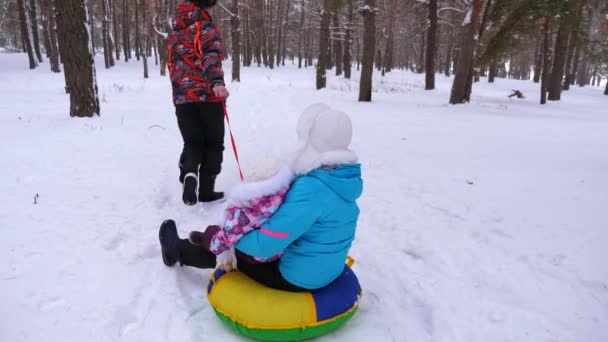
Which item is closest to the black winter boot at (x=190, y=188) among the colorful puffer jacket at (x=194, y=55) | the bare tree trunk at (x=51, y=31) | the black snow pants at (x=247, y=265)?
the colorful puffer jacket at (x=194, y=55)

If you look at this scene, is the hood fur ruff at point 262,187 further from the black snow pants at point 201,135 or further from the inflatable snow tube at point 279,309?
the black snow pants at point 201,135

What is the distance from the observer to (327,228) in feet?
6.96

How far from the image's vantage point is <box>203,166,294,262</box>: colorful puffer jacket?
80.5 inches

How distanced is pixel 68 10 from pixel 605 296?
27.8 ft

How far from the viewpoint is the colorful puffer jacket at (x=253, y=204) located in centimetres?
204

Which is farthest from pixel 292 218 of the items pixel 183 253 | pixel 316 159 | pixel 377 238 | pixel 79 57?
pixel 79 57

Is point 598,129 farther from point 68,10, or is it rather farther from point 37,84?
point 37,84

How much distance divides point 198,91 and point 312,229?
82.6 inches

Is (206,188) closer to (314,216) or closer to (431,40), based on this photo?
(314,216)

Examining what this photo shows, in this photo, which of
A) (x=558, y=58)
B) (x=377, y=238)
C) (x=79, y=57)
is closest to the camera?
(x=377, y=238)

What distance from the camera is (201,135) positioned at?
3826mm

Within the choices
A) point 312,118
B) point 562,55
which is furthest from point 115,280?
point 562,55

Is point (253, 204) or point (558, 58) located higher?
point (558, 58)

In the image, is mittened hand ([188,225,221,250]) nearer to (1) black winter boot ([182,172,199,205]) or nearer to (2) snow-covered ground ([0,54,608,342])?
(2) snow-covered ground ([0,54,608,342])
